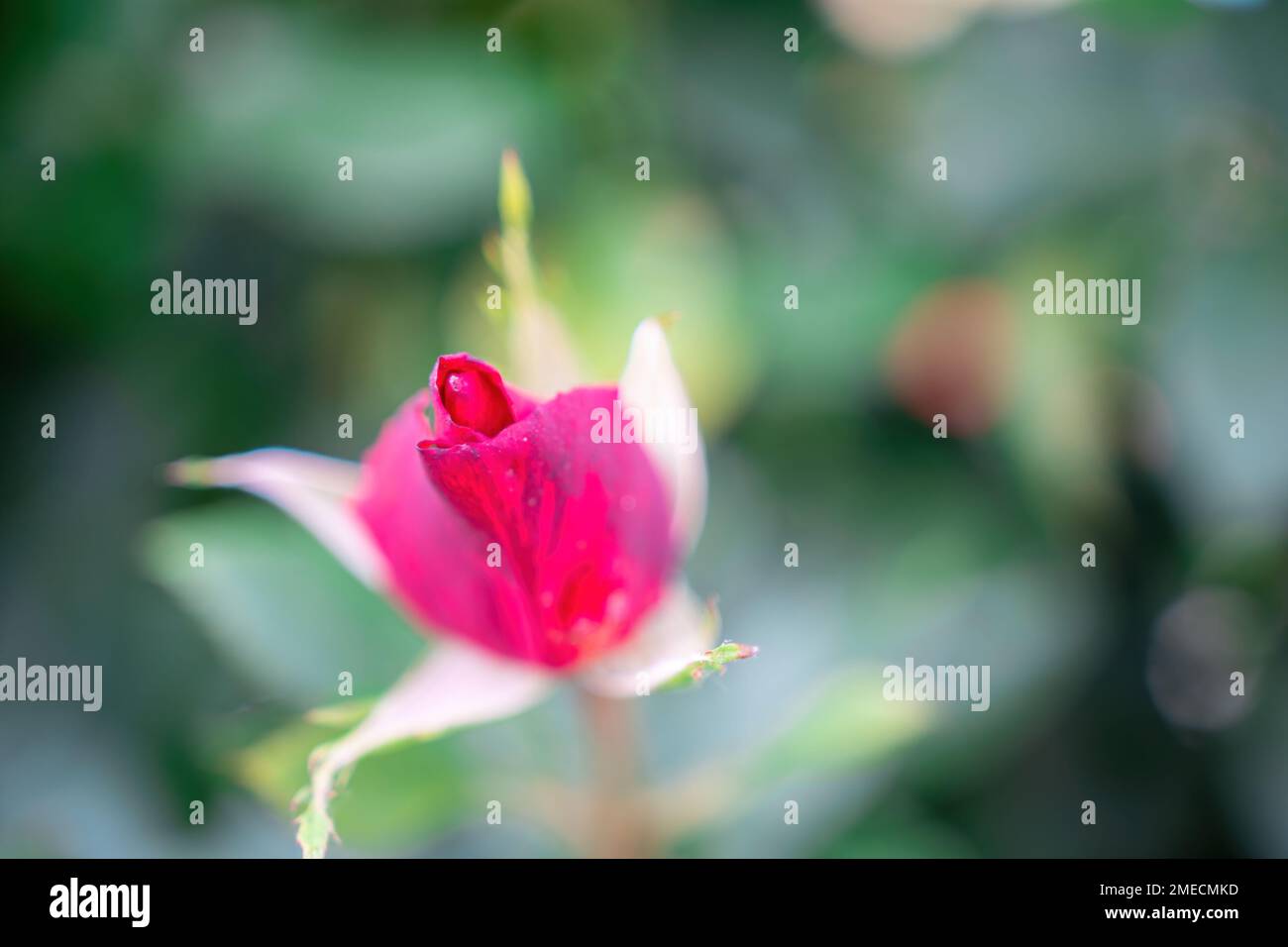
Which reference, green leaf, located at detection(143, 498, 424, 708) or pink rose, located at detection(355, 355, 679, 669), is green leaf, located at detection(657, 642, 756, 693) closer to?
pink rose, located at detection(355, 355, 679, 669)

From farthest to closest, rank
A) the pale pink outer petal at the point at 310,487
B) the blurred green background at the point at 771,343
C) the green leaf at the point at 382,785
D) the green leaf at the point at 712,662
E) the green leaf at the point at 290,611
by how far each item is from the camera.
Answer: the blurred green background at the point at 771,343 → the green leaf at the point at 290,611 → the green leaf at the point at 382,785 → the pale pink outer petal at the point at 310,487 → the green leaf at the point at 712,662

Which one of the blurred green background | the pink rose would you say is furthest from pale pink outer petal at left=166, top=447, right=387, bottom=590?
the blurred green background

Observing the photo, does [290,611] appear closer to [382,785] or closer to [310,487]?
[382,785]

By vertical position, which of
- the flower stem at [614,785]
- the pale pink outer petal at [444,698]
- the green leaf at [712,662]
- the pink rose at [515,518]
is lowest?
the flower stem at [614,785]

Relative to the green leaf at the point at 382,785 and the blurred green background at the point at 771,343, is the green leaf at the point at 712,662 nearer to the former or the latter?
the green leaf at the point at 382,785

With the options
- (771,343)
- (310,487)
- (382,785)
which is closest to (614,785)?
→ (382,785)

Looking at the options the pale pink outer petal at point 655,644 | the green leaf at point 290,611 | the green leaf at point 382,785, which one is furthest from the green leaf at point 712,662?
the green leaf at point 290,611
